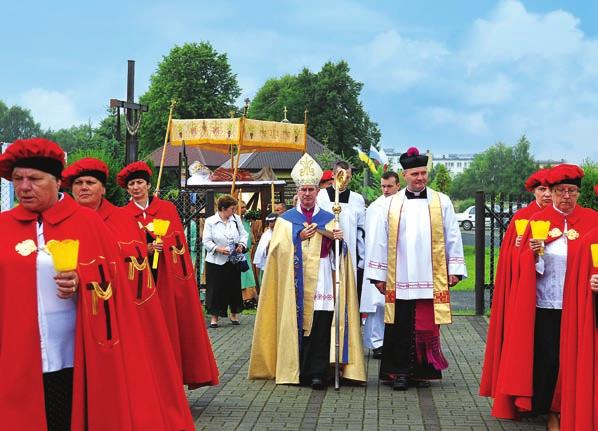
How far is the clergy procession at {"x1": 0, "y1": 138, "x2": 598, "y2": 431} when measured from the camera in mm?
4996

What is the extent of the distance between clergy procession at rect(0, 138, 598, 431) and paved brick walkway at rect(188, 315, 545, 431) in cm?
19

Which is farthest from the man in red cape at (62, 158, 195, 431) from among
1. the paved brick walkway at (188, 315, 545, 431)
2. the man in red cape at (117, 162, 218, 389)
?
the paved brick walkway at (188, 315, 545, 431)

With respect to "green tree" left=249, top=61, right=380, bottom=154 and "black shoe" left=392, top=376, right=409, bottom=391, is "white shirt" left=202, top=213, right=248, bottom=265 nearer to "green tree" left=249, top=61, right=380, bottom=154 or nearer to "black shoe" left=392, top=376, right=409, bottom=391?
"black shoe" left=392, top=376, right=409, bottom=391

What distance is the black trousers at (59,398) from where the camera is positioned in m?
5.11

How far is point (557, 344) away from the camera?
7.61 meters

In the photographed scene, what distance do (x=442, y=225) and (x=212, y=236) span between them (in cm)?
516

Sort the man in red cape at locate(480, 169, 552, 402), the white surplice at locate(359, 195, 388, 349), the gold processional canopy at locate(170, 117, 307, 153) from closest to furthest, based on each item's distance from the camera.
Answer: the man in red cape at locate(480, 169, 552, 402) → the white surplice at locate(359, 195, 388, 349) → the gold processional canopy at locate(170, 117, 307, 153)

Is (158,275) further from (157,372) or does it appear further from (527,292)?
(527,292)

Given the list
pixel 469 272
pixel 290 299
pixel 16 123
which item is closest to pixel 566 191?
pixel 290 299

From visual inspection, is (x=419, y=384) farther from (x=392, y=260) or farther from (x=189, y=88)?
(x=189, y=88)

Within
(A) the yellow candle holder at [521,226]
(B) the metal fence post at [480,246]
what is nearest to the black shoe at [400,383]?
(A) the yellow candle holder at [521,226]

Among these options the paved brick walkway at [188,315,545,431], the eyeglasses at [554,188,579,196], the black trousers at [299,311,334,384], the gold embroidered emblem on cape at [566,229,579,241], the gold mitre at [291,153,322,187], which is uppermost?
the gold mitre at [291,153,322,187]

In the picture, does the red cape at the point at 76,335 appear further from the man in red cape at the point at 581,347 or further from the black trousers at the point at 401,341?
the black trousers at the point at 401,341

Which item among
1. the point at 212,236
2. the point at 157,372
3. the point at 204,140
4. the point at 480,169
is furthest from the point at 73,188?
the point at 480,169
